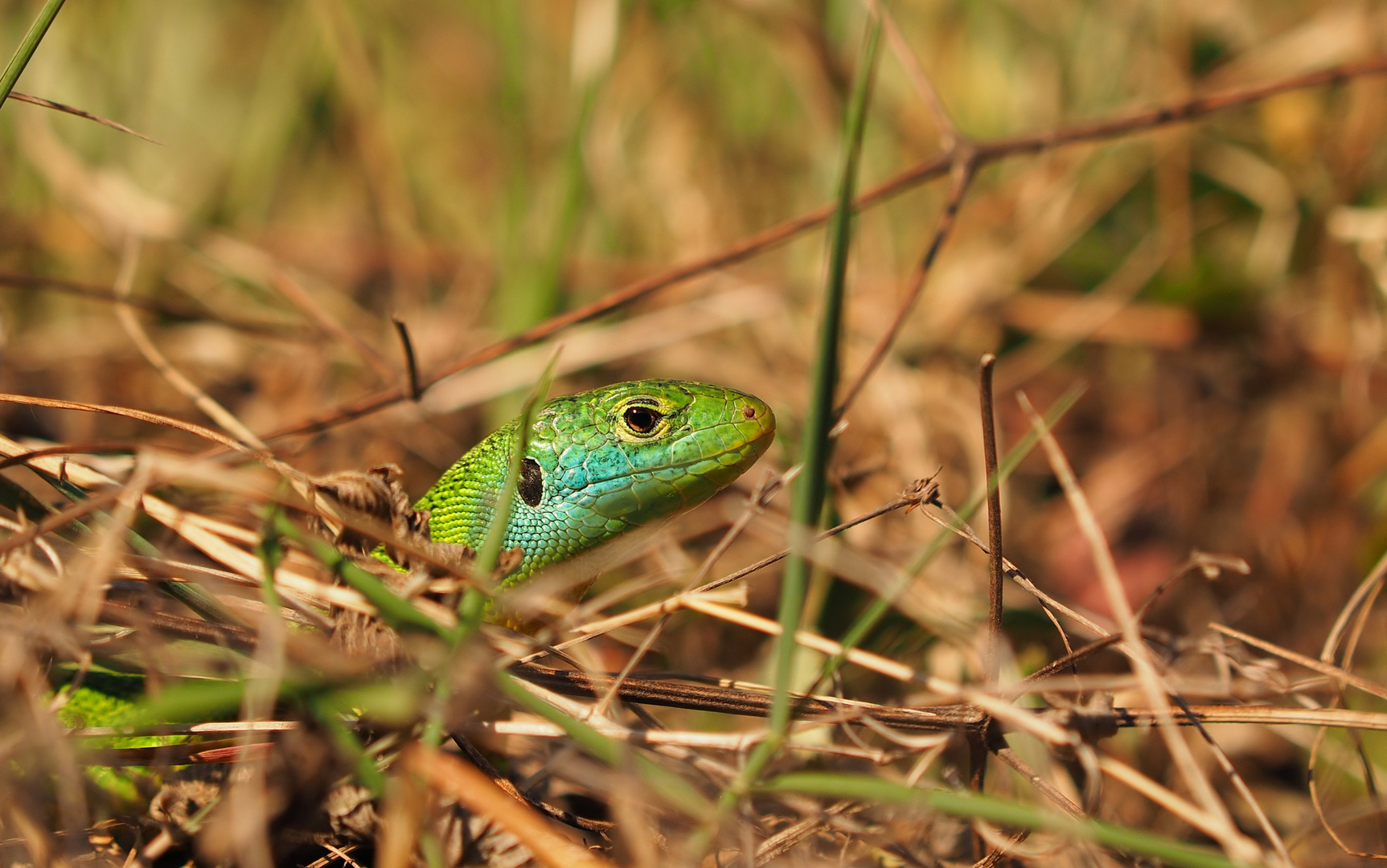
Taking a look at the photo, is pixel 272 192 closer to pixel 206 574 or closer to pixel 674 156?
pixel 674 156

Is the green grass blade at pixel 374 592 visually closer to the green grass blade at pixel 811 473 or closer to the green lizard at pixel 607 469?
the green grass blade at pixel 811 473

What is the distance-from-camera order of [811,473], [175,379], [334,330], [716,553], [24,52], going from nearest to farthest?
[811,473]
[716,553]
[24,52]
[175,379]
[334,330]

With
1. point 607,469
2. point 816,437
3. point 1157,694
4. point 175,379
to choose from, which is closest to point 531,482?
point 607,469

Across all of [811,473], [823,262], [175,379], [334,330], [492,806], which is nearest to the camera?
[492,806]

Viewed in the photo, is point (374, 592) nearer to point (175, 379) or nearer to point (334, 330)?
point (175, 379)

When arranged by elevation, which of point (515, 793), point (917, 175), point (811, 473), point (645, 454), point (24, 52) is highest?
point (24, 52)

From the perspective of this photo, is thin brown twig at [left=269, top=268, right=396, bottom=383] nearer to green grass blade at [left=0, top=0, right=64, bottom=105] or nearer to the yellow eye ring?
the yellow eye ring

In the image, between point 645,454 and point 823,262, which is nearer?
point 645,454
